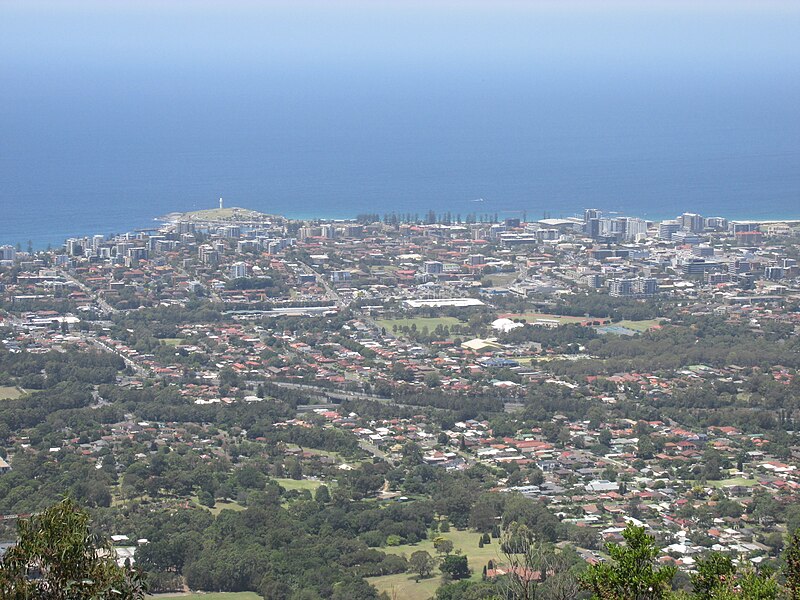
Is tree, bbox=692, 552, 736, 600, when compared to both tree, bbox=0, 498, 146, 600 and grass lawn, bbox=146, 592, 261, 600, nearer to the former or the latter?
tree, bbox=0, 498, 146, 600

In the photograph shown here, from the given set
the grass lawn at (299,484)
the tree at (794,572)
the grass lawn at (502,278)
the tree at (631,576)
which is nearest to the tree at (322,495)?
the grass lawn at (299,484)

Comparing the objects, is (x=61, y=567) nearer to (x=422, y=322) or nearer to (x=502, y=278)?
(x=422, y=322)

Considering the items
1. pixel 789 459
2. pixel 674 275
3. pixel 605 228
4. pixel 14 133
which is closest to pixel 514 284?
pixel 674 275

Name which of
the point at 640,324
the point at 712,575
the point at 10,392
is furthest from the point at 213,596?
the point at 640,324

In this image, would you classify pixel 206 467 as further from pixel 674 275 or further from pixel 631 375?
pixel 674 275

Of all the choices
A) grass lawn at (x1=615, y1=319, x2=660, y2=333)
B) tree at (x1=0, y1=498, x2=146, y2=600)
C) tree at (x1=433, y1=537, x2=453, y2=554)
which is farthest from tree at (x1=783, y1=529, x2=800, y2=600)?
grass lawn at (x1=615, y1=319, x2=660, y2=333)
